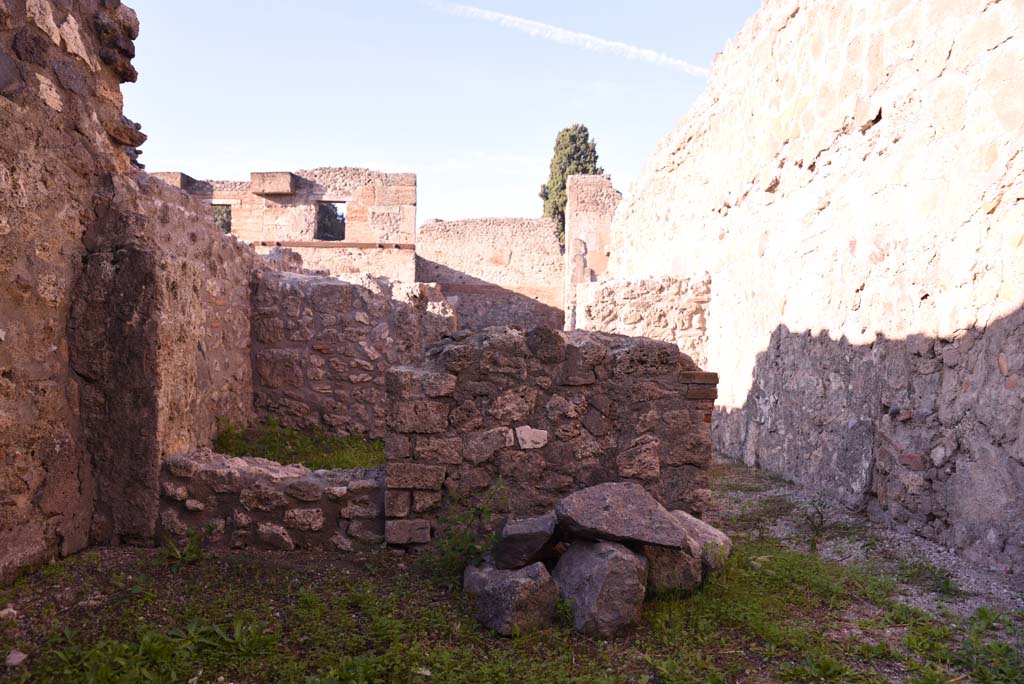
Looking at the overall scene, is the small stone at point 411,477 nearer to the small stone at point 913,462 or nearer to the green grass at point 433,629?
the green grass at point 433,629

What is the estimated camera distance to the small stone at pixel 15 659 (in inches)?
93.0

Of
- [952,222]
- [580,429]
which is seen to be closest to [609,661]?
[580,429]

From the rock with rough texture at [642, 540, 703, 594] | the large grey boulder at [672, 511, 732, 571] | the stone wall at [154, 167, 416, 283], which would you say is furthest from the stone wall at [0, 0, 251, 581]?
the stone wall at [154, 167, 416, 283]

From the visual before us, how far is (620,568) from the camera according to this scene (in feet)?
9.07

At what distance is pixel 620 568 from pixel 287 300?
4.33 meters

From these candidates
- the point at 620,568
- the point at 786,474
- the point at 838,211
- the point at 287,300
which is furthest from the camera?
the point at 287,300

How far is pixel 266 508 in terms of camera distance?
3.51 meters

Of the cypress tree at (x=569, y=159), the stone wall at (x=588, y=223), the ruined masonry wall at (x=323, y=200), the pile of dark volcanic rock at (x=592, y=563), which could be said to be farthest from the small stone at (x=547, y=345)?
the cypress tree at (x=569, y=159)

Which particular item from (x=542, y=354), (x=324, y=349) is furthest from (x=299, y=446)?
(x=542, y=354)

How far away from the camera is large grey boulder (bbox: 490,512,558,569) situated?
117 inches

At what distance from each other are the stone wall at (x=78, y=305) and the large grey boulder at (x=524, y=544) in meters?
1.90

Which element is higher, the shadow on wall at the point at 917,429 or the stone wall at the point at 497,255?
the stone wall at the point at 497,255

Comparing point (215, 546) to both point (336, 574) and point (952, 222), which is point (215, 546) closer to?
point (336, 574)

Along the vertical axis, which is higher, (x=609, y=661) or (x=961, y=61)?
(x=961, y=61)
